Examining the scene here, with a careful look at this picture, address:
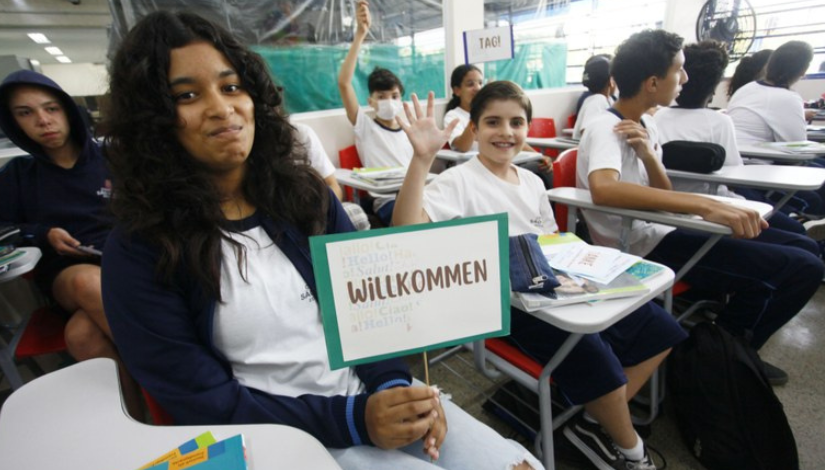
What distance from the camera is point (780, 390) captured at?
163 cm

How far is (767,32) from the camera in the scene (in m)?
4.87

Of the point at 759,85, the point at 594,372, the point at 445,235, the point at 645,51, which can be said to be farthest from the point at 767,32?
the point at 445,235

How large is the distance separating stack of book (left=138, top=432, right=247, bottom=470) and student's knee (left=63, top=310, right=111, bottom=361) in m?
1.14

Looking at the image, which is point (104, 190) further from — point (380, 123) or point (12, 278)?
point (380, 123)

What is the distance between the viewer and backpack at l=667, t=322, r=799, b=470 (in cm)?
121

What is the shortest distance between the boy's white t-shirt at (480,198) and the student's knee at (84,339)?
123cm

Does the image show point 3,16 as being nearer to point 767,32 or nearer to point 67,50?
point 67,50

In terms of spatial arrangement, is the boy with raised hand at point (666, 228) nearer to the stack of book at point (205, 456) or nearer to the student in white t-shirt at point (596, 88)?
the stack of book at point (205, 456)

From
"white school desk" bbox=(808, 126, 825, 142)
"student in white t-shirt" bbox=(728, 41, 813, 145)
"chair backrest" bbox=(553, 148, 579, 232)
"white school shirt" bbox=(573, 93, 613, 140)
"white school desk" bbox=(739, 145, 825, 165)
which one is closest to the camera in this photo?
"chair backrest" bbox=(553, 148, 579, 232)

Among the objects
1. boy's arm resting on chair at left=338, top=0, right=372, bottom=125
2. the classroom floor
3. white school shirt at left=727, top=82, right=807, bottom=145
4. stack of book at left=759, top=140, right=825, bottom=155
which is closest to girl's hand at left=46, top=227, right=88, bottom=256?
the classroom floor

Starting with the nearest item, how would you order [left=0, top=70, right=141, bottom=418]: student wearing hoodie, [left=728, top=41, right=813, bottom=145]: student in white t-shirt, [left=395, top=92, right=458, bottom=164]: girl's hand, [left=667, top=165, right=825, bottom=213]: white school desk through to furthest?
[left=395, top=92, right=458, bottom=164]: girl's hand → [left=0, top=70, right=141, bottom=418]: student wearing hoodie → [left=667, top=165, right=825, bottom=213]: white school desk → [left=728, top=41, right=813, bottom=145]: student in white t-shirt

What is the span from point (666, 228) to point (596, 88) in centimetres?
262

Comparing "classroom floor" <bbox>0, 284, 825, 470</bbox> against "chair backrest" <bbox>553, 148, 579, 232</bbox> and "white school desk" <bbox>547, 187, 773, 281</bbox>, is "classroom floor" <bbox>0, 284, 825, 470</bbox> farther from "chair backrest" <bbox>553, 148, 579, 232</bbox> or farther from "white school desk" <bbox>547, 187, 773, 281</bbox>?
"chair backrest" <bbox>553, 148, 579, 232</bbox>

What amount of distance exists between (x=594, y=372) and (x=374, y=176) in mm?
1493
